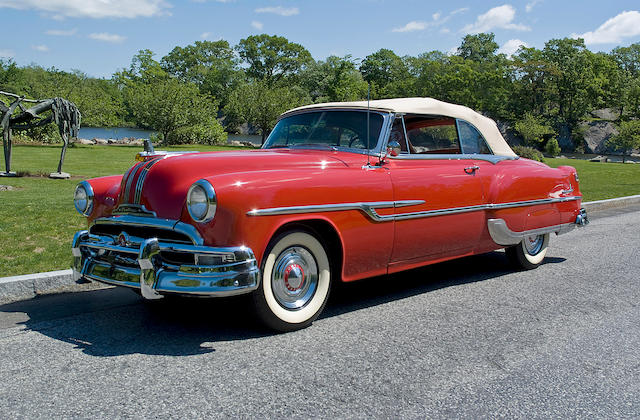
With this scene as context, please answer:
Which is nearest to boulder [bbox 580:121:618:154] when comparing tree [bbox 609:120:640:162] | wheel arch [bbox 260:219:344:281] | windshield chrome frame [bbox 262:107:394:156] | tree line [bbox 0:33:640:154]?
tree line [bbox 0:33:640:154]

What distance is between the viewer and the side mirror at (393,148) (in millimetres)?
4492

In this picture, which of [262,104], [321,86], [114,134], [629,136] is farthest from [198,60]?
[629,136]

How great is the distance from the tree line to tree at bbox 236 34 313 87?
150 mm

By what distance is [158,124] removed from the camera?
1572 inches

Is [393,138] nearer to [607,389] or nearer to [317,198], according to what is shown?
[317,198]

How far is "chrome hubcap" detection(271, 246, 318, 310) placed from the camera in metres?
3.84

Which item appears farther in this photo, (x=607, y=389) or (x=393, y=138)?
(x=393, y=138)

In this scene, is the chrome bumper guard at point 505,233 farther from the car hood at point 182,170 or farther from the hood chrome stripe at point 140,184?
the hood chrome stripe at point 140,184

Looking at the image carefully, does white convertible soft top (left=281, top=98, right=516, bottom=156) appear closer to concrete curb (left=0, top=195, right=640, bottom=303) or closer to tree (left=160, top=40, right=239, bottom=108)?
concrete curb (left=0, top=195, right=640, bottom=303)

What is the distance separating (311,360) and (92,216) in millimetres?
2277

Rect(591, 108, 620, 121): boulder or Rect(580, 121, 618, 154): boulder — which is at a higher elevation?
Rect(591, 108, 620, 121): boulder

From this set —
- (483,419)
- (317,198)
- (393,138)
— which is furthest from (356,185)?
(483,419)

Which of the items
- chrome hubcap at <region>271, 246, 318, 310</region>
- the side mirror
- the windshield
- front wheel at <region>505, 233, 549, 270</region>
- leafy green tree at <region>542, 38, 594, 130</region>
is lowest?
front wheel at <region>505, 233, 549, 270</region>

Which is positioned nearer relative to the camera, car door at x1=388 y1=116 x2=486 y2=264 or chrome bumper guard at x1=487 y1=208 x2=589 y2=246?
car door at x1=388 y1=116 x2=486 y2=264
